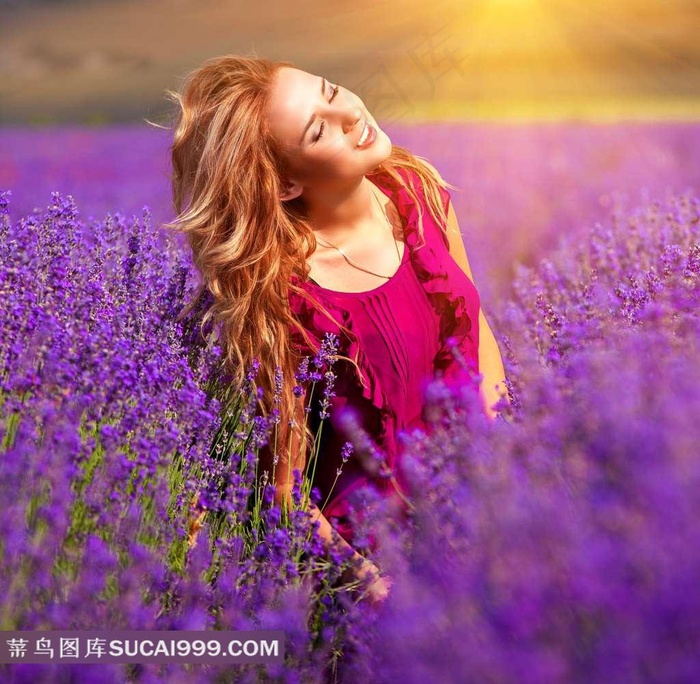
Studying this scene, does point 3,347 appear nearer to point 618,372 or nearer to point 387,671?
point 387,671

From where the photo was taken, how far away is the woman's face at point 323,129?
2.31 m

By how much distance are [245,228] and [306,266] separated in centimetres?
18

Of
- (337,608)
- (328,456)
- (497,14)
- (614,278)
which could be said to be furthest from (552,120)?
(337,608)

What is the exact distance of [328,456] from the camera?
2408mm

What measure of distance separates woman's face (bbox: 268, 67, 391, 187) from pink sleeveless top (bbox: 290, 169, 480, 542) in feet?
0.98

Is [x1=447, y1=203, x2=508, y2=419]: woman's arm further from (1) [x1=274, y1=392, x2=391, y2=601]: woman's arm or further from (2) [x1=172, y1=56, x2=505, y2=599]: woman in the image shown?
A: (1) [x1=274, y1=392, x2=391, y2=601]: woman's arm

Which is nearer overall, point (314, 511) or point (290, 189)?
point (314, 511)

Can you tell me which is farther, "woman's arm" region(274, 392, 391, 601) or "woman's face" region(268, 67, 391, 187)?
"woman's face" region(268, 67, 391, 187)

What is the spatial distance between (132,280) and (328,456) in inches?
25.7

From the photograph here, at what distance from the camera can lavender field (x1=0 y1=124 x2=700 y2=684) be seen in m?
1.05

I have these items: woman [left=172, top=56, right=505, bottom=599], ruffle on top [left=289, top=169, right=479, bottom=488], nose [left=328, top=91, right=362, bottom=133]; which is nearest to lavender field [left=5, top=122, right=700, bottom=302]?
ruffle on top [left=289, top=169, right=479, bottom=488]

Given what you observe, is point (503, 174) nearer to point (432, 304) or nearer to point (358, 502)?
point (432, 304)

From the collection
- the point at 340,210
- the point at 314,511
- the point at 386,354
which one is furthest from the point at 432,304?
the point at 314,511

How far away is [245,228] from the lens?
2.36 m
